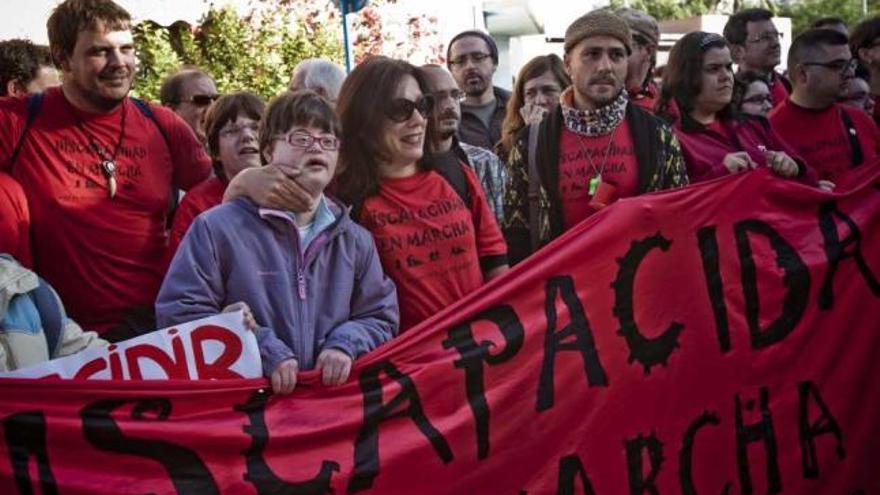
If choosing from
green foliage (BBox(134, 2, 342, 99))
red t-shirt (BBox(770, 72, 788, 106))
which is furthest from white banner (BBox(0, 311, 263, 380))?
green foliage (BBox(134, 2, 342, 99))

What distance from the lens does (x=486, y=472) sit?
3.57 m

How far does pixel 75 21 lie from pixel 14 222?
31.5 inches

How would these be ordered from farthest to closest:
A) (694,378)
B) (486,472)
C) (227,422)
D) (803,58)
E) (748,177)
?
(803,58), (748,177), (694,378), (486,472), (227,422)

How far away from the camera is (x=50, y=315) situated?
3.40 m

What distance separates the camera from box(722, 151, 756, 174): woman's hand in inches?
175

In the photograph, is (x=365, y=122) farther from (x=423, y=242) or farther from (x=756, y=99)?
(x=756, y=99)

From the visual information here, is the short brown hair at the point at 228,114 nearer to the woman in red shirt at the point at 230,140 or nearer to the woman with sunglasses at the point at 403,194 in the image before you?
the woman in red shirt at the point at 230,140

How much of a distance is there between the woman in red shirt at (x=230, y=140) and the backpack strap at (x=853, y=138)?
2973 mm

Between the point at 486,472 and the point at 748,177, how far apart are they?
163 cm

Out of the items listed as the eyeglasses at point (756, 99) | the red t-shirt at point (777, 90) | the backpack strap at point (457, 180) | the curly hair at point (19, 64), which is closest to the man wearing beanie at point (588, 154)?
the backpack strap at point (457, 180)

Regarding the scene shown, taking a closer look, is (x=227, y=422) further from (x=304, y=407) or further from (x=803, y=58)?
(x=803, y=58)

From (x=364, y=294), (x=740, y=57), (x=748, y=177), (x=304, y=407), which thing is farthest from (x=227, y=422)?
(x=740, y=57)

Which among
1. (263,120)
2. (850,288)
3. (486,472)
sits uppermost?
(263,120)

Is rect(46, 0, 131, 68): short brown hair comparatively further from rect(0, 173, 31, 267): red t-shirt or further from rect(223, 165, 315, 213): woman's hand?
rect(223, 165, 315, 213): woman's hand
